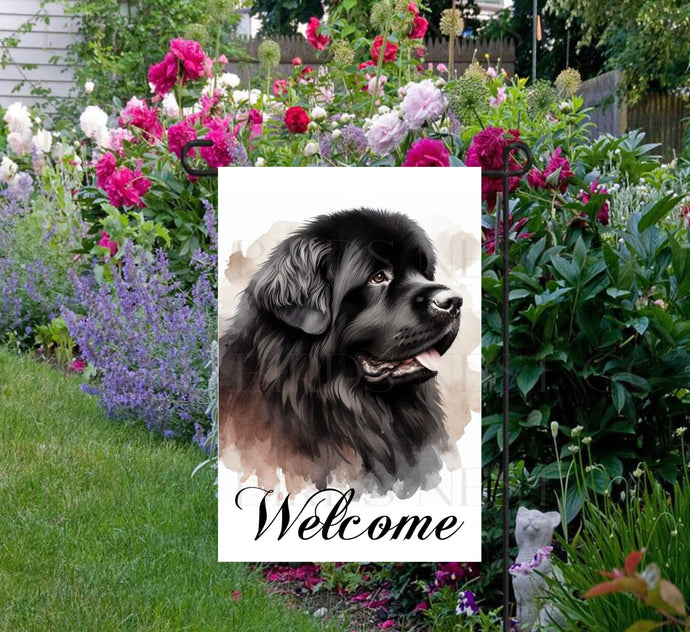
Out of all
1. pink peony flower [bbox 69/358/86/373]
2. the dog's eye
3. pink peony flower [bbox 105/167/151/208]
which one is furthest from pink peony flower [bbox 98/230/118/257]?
the dog's eye

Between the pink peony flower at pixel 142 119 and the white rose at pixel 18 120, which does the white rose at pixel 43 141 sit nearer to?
the white rose at pixel 18 120

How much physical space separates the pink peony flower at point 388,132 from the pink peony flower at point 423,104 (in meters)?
0.03

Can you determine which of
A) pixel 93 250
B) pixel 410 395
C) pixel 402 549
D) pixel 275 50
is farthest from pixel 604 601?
pixel 93 250

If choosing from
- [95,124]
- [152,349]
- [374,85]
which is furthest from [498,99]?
[95,124]

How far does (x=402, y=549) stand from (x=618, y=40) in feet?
46.8

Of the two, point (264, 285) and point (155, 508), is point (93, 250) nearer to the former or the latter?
point (155, 508)

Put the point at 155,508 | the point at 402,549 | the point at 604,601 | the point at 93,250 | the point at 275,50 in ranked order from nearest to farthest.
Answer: the point at 604,601 < the point at 402,549 < the point at 155,508 < the point at 275,50 < the point at 93,250

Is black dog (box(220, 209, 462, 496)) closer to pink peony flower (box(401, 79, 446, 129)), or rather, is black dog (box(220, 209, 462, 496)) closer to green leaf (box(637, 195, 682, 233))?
green leaf (box(637, 195, 682, 233))

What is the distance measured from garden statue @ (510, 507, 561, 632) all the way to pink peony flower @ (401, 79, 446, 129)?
3.90 ft

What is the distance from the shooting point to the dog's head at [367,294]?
206 cm

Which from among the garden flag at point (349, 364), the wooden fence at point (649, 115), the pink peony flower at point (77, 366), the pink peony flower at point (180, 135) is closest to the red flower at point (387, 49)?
the pink peony flower at point (180, 135)

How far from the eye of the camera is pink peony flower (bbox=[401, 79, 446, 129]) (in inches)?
113

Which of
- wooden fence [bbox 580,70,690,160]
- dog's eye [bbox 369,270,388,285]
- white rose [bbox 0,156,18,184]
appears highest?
wooden fence [bbox 580,70,690,160]

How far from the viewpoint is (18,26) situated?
10.7 m
